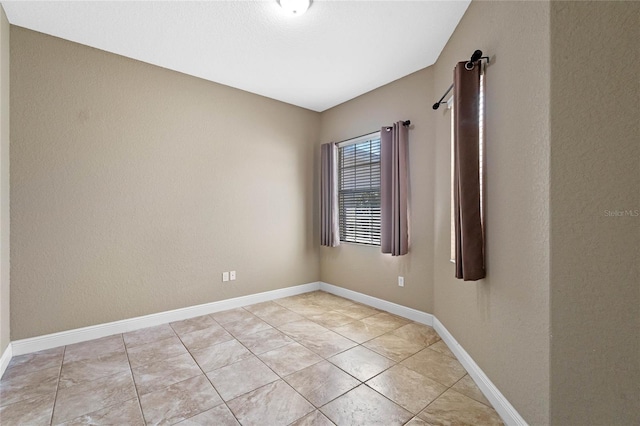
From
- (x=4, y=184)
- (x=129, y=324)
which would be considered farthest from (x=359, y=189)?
(x=4, y=184)

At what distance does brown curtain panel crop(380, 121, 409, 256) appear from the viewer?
3117mm

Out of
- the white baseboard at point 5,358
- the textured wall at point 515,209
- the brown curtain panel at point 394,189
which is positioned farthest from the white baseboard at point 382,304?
the white baseboard at point 5,358

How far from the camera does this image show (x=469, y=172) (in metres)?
1.91

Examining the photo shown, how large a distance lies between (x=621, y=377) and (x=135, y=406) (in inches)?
99.4

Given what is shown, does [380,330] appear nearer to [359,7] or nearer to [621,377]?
[621,377]

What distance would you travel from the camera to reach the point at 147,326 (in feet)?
9.68

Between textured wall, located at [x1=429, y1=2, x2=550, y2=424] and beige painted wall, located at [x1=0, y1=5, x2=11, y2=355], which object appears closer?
textured wall, located at [x1=429, y1=2, x2=550, y2=424]

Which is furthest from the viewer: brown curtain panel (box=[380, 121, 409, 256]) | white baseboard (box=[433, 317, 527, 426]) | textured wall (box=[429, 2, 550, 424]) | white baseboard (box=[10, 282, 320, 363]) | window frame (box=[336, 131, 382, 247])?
window frame (box=[336, 131, 382, 247])

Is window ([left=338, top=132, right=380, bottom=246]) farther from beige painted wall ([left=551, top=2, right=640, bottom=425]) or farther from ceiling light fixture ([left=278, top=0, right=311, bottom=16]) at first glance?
beige painted wall ([left=551, top=2, right=640, bottom=425])

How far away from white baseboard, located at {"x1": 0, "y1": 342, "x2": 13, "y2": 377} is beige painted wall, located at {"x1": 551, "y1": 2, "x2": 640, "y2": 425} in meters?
3.54

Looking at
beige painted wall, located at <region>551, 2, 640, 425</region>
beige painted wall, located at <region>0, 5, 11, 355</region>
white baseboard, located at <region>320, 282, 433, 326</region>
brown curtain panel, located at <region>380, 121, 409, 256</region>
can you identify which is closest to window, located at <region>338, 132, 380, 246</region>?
brown curtain panel, located at <region>380, 121, 409, 256</region>

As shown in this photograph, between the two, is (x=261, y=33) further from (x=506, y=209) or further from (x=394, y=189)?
(x=506, y=209)

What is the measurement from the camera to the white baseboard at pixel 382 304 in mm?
3045

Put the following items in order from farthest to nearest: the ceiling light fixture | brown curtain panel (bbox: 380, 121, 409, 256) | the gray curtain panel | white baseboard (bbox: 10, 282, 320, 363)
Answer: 1. the gray curtain panel
2. brown curtain panel (bbox: 380, 121, 409, 256)
3. white baseboard (bbox: 10, 282, 320, 363)
4. the ceiling light fixture
